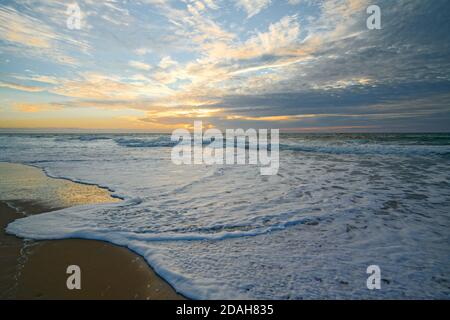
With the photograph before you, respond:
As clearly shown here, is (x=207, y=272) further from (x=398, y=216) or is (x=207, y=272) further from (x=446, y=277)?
(x=398, y=216)

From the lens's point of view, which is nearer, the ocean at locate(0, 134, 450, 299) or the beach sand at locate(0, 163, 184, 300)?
the beach sand at locate(0, 163, 184, 300)

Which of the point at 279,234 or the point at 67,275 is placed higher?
the point at 279,234

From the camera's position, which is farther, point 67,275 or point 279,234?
point 279,234

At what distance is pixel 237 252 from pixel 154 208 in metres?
2.95

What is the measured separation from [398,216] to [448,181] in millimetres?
5567

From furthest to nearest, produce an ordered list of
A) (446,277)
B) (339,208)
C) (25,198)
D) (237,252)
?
(25,198) < (339,208) < (237,252) < (446,277)

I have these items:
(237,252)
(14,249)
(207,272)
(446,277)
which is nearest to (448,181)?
(446,277)

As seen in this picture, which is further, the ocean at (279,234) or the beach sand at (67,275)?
the ocean at (279,234)

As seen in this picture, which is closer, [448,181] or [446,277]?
[446,277]

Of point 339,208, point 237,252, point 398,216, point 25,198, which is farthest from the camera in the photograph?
point 25,198
